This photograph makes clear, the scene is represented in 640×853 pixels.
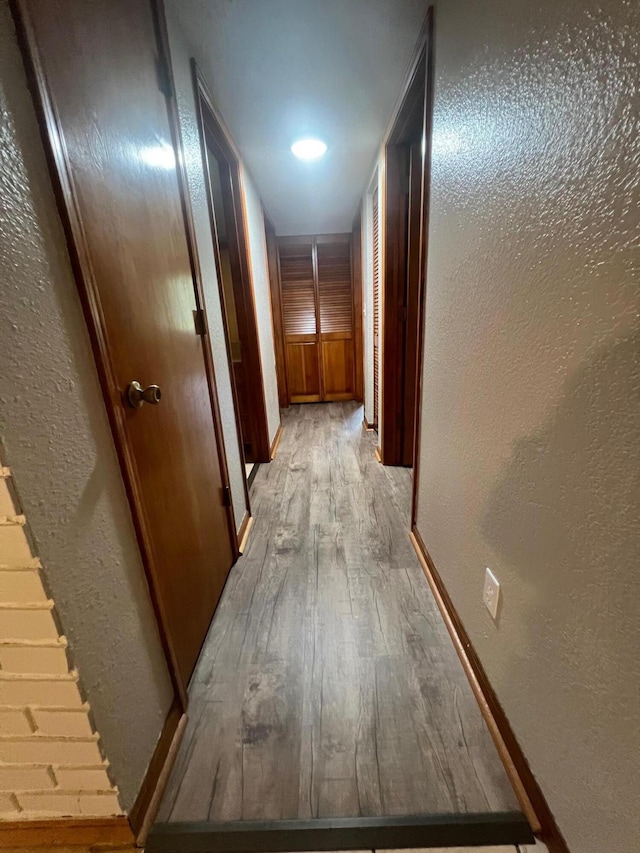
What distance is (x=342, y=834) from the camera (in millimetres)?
804

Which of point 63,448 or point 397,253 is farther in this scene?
point 397,253

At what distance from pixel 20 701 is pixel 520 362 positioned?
125 centimetres

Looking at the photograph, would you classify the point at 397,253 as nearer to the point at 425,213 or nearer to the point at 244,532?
the point at 425,213

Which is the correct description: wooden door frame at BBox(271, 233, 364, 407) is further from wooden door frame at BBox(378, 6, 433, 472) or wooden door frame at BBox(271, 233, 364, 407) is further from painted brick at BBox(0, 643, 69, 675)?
painted brick at BBox(0, 643, 69, 675)

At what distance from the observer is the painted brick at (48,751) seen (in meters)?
0.72

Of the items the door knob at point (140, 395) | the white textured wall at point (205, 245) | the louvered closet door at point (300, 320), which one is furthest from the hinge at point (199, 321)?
the louvered closet door at point (300, 320)

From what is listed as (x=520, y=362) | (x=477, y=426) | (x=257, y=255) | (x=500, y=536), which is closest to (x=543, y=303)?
(x=520, y=362)

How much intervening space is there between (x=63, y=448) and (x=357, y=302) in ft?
12.8

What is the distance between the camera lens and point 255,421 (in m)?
2.76

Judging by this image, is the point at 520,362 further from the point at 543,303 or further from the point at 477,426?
the point at 477,426

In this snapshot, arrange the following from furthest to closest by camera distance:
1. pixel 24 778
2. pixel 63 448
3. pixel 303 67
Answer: pixel 303 67 < pixel 24 778 < pixel 63 448

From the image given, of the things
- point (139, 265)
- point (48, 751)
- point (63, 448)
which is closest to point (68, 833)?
point (48, 751)

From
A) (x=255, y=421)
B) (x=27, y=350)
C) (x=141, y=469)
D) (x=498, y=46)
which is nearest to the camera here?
(x=27, y=350)

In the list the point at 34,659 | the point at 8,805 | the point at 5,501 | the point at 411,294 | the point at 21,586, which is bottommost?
the point at 8,805
